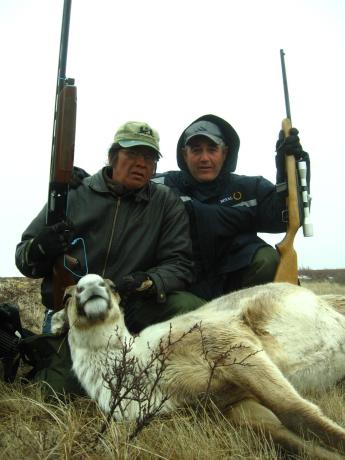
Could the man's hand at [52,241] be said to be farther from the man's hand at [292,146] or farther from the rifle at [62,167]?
the man's hand at [292,146]

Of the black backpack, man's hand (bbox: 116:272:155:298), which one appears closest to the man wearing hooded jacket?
man's hand (bbox: 116:272:155:298)

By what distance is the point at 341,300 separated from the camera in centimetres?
482

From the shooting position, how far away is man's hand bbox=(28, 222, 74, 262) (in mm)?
4770

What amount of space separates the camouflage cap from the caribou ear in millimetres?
1700

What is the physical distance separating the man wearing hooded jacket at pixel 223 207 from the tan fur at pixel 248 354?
134 centimetres

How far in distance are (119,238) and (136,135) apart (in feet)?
3.26

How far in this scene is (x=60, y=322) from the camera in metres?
4.67

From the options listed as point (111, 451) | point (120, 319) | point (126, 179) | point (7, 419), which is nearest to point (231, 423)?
point (111, 451)

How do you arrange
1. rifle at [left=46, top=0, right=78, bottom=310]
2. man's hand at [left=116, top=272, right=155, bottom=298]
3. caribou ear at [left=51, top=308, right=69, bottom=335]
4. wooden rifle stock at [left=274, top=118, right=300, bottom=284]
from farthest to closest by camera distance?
wooden rifle stock at [left=274, top=118, right=300, bottom=284] → rifle at [left=46, top=0, right=78, bottom=310] → man's hand at [left=116, top=272, right=155, bottom=298] → caribou ear at [left=51, top=308, right=69, bottom=335]

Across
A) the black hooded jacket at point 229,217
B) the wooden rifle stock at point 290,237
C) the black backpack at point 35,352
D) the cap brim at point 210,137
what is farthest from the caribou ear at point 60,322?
the cap brim at point 210,137

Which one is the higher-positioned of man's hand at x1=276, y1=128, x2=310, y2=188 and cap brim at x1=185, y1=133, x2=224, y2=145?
cap brim at x1=185, y1=133, x2=224, y2=145

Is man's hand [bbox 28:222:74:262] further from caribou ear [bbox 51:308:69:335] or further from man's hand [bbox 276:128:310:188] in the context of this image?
man's hand [bbox 276:128:310:188]

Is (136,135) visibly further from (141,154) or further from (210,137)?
(210,137)

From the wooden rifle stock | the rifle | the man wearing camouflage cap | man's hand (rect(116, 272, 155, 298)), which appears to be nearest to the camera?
man's hand (rect(116, 272, 155, 298))
